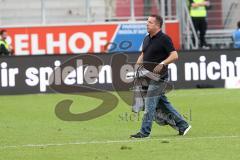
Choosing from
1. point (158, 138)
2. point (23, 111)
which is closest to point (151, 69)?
point (158, 138)

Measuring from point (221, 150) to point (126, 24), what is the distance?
17934 millimetres

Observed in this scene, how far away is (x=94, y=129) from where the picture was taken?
50.2 ft

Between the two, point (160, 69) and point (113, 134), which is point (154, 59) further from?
point (113, 134)

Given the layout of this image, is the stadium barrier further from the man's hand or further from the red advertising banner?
the man's hand

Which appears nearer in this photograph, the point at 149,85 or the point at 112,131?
the point at 149,85

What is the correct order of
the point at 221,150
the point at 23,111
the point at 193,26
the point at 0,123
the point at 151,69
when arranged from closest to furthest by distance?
1. the point at 221,150
2. the point at 151,69
3. the point at 0,123
4. the point at 23,111
5. the point at 193,26

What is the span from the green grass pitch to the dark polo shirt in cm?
125

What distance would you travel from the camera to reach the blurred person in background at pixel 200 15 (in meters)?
28.4

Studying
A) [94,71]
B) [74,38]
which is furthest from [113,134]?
[74,38]

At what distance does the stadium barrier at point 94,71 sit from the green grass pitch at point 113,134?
262 cm

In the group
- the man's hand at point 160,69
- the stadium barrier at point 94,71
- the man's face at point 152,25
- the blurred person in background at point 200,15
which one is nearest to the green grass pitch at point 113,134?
the man's hand at point 160,69

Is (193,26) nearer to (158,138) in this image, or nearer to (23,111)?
(23,111)

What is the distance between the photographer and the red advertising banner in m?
29.1

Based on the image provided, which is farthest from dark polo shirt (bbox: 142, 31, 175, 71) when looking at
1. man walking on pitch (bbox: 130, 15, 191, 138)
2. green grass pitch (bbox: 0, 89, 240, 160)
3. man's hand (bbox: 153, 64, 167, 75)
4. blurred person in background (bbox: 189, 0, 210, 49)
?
blurred person in background (bbox: 189, 0, 210, 49)
